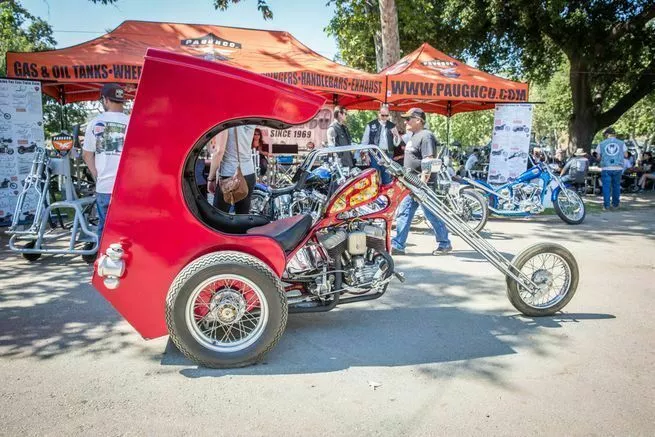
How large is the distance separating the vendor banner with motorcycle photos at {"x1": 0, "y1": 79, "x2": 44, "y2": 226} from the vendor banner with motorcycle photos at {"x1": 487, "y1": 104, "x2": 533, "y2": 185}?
9.02m

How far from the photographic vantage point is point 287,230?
3521 millimetres

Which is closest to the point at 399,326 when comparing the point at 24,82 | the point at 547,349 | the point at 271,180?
the point at 547,349

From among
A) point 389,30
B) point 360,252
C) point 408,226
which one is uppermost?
point 389,30

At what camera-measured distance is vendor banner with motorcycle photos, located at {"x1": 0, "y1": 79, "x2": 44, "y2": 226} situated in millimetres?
7562

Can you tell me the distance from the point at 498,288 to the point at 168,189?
3.51 m

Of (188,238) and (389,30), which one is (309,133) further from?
(188,238)

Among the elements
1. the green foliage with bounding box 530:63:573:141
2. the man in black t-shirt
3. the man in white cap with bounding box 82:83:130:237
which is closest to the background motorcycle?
the man in black t-shirt

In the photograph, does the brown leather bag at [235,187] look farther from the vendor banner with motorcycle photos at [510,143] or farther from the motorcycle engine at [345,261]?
the vendor banner with motorcycle photos at [510,143]

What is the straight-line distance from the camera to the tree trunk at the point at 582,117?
19.0m

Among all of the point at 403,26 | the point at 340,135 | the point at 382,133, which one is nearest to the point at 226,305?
the point at 340,135

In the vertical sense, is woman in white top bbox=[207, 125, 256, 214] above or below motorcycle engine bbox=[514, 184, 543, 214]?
above

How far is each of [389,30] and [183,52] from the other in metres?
5.31

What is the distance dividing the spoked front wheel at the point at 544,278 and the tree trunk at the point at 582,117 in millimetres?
17379

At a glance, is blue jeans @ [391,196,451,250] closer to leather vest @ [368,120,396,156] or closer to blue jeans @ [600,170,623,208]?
leather vest @ [368,120,396,156]
